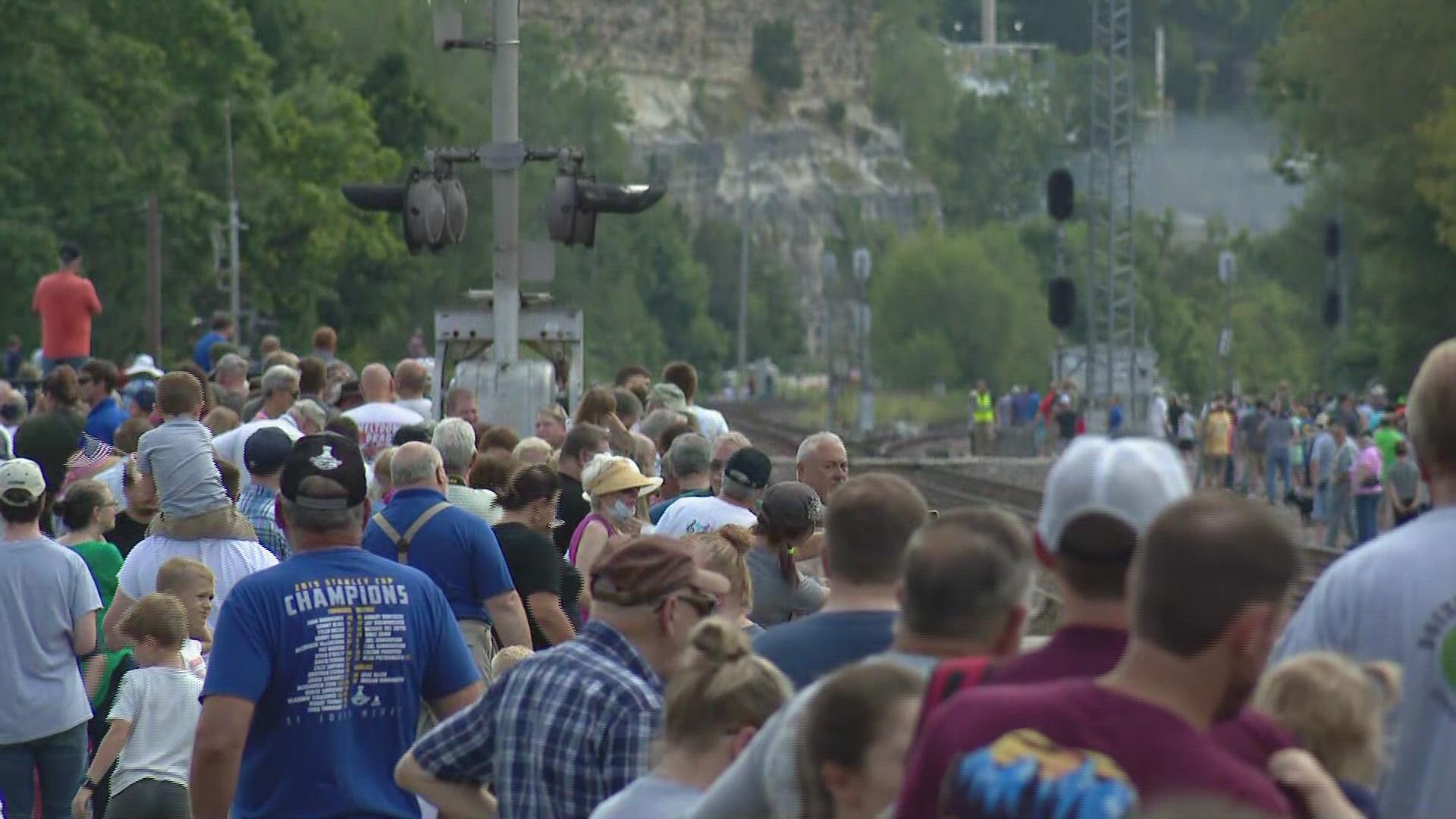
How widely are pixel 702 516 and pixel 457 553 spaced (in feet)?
4.69

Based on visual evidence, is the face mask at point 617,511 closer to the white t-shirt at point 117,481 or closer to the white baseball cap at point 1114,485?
the white t-shirt at point 117,481

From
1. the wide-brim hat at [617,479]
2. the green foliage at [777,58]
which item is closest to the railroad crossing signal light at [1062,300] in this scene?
the wide-brim hat at [617,479]

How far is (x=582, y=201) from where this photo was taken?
17.3 m

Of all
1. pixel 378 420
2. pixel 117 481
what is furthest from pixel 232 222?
pixel 117 481

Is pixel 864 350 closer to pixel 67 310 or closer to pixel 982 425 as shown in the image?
pixel 982 425

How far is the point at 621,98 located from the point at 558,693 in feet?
392

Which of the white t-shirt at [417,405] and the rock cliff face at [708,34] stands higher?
the rock cliff face at [708,34]

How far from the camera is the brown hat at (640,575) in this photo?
19.1 ft

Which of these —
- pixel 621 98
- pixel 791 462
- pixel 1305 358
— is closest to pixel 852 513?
pixel 791 462

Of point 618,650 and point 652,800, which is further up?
point 618,650

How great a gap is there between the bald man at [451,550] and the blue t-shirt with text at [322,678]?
5.75 ft

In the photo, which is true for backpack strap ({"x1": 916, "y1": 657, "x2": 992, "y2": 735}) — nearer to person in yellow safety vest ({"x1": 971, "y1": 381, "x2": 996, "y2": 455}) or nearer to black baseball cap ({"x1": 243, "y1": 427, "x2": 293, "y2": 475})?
black baseball cap ({"x1": 243, "y1": 427, "x2": 293, "y2": 475})

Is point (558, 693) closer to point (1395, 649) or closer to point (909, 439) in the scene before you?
point (1395, 649)

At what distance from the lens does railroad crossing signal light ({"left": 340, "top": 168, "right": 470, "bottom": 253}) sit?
17.4m
